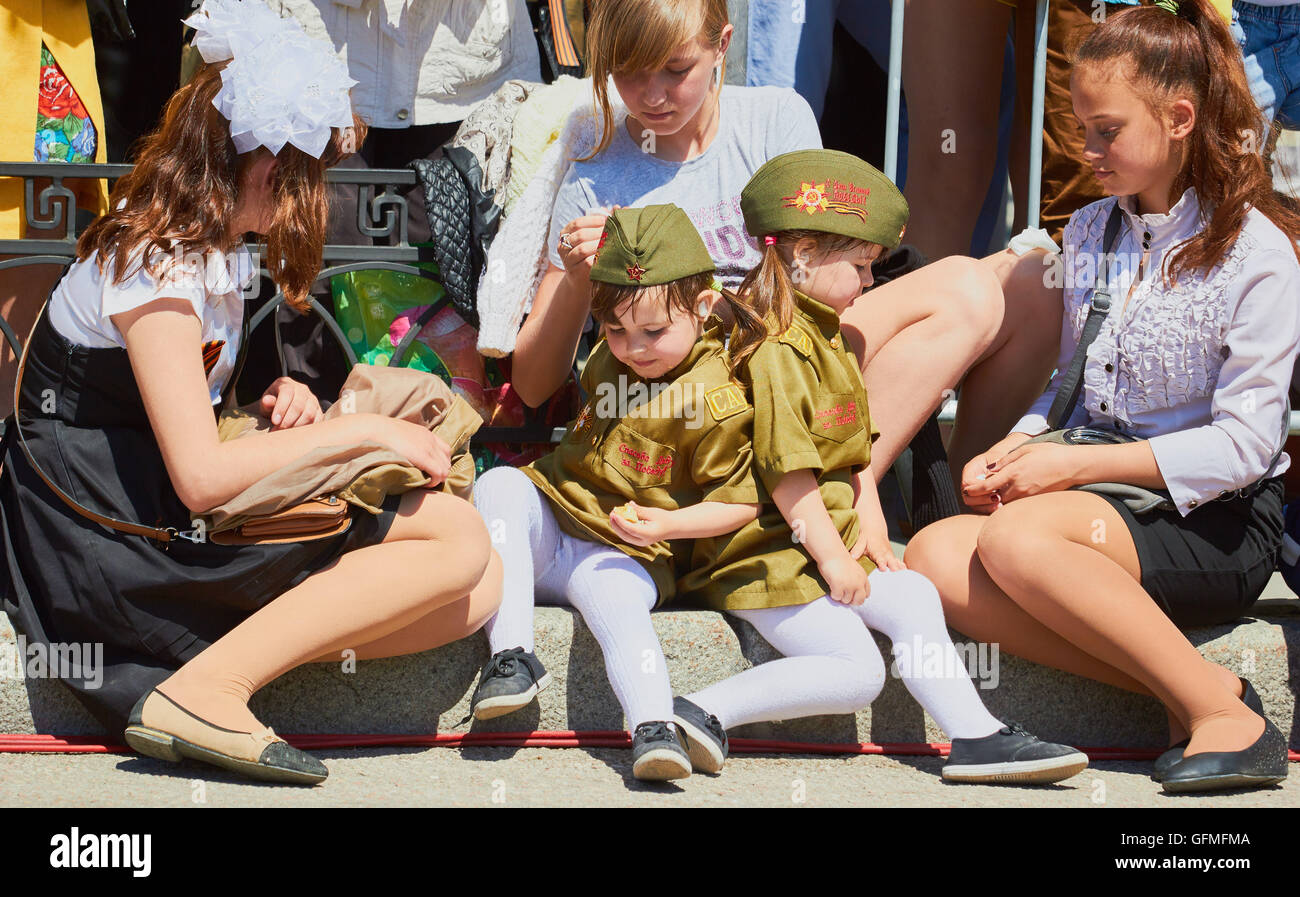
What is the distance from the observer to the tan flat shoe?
2.59 metres

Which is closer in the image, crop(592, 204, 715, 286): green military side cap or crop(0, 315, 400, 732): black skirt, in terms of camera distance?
crop(0, 315, 400, 732): black skirt

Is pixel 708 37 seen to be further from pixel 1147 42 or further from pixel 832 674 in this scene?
pixel 832 674

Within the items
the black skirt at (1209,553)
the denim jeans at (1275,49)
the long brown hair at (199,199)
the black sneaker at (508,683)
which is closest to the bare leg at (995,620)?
the black skirt at (1209,553)

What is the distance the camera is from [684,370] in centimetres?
310

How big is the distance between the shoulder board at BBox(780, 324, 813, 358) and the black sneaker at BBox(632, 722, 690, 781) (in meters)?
0.86

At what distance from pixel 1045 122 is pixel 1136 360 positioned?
1193 mm

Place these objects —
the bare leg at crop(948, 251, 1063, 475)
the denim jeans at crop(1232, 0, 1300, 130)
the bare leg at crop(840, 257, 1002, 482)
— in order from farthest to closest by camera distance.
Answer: the denim jeans at crop(1232, 0, 1300, 130)
the bare leg at crop(948, 251, 1063, 475)
the bare leg at crop(840, 257, 1002, 482)

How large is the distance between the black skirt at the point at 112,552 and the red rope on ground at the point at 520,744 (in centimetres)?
13

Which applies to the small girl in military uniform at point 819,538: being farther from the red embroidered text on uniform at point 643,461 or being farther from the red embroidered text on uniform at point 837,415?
the red embroidered text on uniform at point 643,461

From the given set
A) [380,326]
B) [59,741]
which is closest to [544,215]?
[380,326]

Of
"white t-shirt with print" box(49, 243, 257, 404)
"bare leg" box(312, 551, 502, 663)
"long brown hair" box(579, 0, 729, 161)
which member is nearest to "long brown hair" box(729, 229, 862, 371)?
"long brown hair" box(579, 0, 729, 161)

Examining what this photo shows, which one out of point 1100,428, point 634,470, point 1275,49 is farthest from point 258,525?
point 1275,49

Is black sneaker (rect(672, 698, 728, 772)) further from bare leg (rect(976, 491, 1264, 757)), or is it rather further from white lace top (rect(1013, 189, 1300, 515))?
white lace top (rect(1013, 189, 1300, 515))

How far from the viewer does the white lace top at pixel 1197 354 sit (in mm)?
3008
